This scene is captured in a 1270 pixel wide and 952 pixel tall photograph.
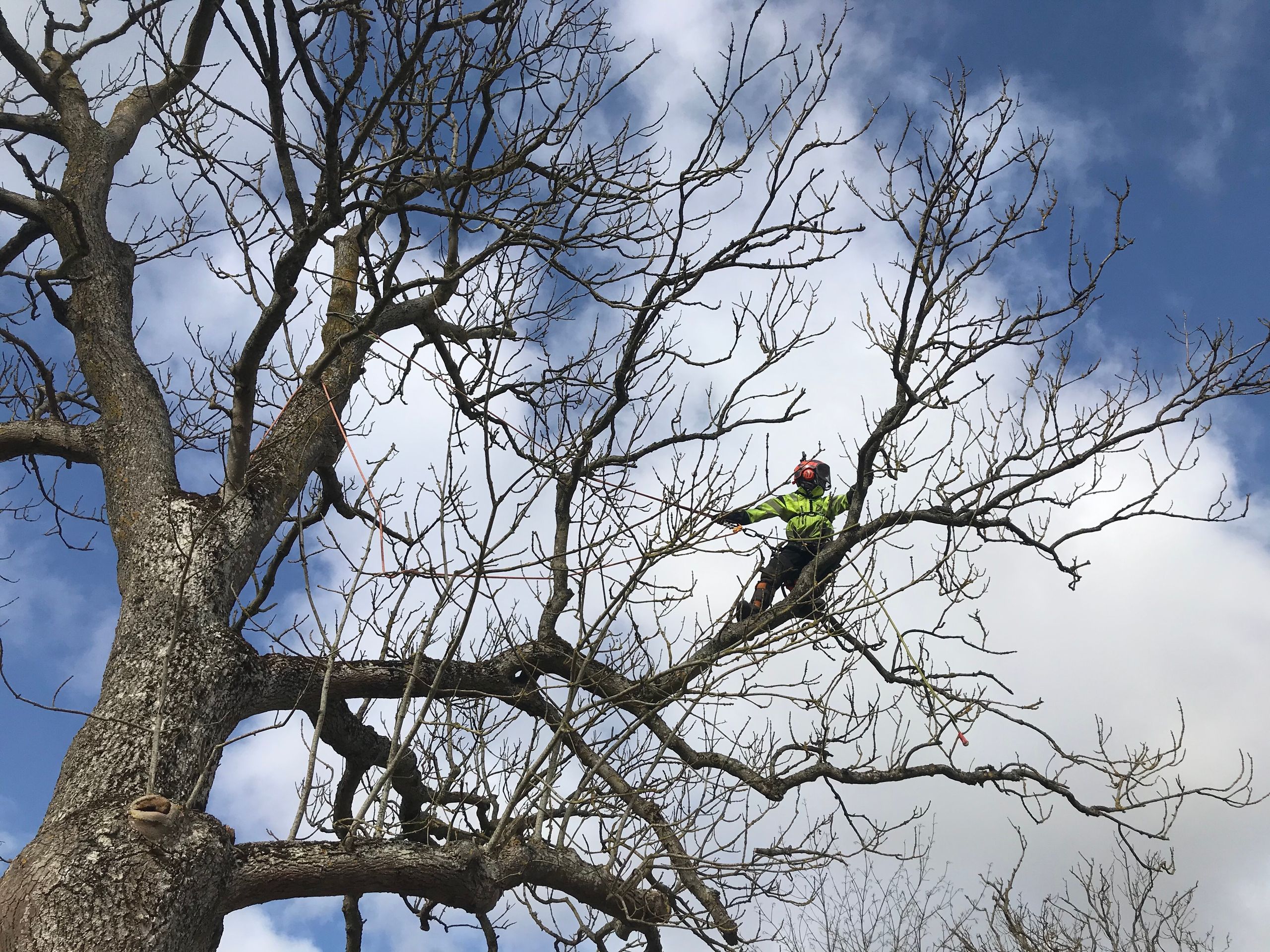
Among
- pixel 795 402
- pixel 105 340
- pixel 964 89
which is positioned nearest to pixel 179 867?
pixel 105 340

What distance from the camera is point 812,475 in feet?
17.5

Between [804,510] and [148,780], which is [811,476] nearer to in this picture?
[804,510]

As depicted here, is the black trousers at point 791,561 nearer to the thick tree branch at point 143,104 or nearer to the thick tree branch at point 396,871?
the thick tree branch at point 396,871

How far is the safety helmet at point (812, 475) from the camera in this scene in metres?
5.38

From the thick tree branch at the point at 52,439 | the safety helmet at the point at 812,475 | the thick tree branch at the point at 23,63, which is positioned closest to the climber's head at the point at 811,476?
the safety helmet at the point at 812,475

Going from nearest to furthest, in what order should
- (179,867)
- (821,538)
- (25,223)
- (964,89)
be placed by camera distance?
(179,867) < (821,538) < (964,89) < (25,223)

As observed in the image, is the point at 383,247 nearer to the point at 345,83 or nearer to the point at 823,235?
the point at 345,83

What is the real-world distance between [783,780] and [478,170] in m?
3.23

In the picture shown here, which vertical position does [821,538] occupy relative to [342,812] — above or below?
above

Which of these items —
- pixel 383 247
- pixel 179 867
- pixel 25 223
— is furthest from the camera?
pixel 25 223

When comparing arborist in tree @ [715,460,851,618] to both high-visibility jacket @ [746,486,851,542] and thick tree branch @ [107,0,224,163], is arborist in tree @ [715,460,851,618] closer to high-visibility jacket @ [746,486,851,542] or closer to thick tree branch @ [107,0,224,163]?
high-visibility jacket @ [746,486,851,542]

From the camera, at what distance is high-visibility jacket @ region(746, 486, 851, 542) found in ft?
17.1

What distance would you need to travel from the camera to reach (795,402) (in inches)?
184

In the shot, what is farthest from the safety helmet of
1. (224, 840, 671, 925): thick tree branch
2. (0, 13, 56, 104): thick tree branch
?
(0, 13, 56, 104): thick tree branch
